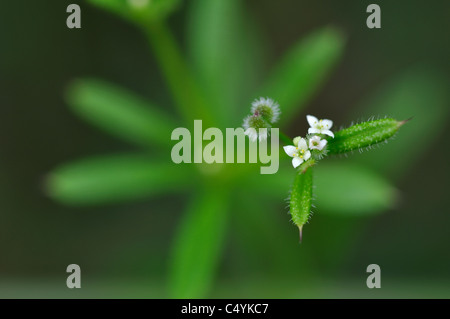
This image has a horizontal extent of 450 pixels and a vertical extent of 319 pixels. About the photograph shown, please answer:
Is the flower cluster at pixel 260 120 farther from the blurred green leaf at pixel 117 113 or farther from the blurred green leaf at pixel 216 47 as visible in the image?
the blurred green leaf at pixel 117 113

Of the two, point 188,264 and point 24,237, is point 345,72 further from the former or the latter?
point 24,237

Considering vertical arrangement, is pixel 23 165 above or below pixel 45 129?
below

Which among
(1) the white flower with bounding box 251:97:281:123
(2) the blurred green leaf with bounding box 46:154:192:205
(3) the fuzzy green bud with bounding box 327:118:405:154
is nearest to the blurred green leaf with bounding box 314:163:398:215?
(2) the blurred green leaf with bounding box 46:154:192:205

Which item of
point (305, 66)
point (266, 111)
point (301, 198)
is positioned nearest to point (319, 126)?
point (266, 111)

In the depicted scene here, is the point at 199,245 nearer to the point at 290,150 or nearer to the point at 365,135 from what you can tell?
the point at 290,150

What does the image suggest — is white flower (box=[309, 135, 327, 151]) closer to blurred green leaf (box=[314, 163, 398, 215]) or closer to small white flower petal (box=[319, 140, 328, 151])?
small white flower petal (box=[319, 140, 328, 151])

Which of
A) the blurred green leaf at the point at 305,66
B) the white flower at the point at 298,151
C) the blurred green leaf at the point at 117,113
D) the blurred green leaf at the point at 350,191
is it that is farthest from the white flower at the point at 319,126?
the blurred green leaf at the point at 117,113

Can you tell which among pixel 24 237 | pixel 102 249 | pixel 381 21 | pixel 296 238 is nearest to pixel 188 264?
pixel 296 238
